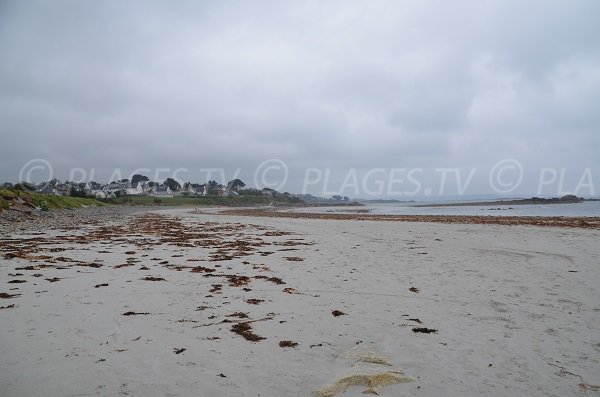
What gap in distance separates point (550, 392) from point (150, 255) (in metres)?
9.04

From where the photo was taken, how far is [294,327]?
14.2 ft

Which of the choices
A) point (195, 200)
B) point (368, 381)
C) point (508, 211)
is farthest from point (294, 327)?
point (195, 200)

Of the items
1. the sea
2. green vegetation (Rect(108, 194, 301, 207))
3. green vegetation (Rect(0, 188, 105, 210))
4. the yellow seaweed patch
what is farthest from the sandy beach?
green vegetation (Rect(108, 194, 301, 207))

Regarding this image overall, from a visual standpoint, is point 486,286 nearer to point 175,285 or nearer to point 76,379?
point 175,285

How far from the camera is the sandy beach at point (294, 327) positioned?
3.02 meters

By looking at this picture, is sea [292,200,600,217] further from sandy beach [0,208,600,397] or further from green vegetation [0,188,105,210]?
green vegetation [0,188,105,210]

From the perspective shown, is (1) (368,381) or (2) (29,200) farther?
(2) (29,200)

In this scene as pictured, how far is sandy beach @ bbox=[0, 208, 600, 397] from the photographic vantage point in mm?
3020

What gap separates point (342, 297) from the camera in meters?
5.64

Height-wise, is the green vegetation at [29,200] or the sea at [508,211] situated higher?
the sea at [508,211]

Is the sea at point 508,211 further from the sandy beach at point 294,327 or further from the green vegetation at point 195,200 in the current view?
the green vegetation at point 195,200

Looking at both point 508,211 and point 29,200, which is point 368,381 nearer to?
point 29,200

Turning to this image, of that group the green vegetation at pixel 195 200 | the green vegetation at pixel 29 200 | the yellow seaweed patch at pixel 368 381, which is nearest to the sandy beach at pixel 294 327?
the yellow seaweed patch at pixel 368 381

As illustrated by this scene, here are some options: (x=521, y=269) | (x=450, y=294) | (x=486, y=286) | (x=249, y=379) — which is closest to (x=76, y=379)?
(x=249, y=379)
